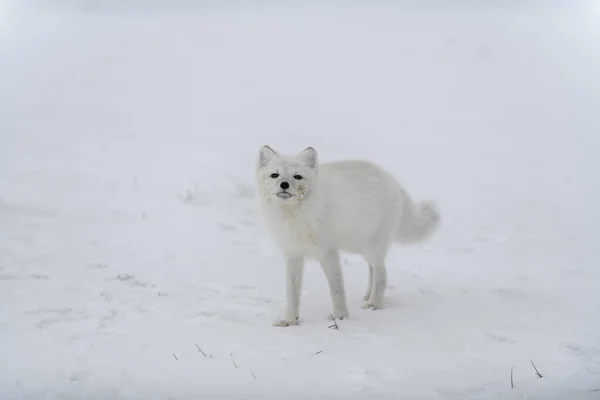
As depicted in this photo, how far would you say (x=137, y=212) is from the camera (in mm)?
7422

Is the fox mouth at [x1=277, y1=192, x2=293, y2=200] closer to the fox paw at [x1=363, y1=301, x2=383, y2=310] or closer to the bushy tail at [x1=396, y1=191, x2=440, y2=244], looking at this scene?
the fox paw at [x1=363, y1=301, x2=383, y2=310]

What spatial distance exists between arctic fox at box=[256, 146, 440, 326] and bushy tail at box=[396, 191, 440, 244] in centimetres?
27

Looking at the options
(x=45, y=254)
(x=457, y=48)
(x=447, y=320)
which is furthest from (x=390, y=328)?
(x=457, y=48)

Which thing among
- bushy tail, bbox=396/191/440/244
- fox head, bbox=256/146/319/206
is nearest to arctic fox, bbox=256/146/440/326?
fox head, bbox=256/146/319/206

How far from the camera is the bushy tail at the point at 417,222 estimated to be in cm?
555

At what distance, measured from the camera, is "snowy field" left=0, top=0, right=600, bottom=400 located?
3.40m

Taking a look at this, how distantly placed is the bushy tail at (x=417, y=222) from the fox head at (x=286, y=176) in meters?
1.42

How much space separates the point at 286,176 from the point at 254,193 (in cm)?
424

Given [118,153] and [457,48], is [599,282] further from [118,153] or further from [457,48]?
[118,153]

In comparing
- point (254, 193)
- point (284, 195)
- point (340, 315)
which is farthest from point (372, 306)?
point (254, 193)

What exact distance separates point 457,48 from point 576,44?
14.3 ft

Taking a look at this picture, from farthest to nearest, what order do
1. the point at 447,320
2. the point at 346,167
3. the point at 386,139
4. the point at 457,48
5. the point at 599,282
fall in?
the point at 386,139, the point at 457,48, the point at 599,282, the point at 346,167, the point at 447,320

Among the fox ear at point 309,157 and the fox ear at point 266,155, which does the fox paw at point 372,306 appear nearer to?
the fox ear at point 309,157

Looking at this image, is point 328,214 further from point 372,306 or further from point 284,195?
point 372,306
